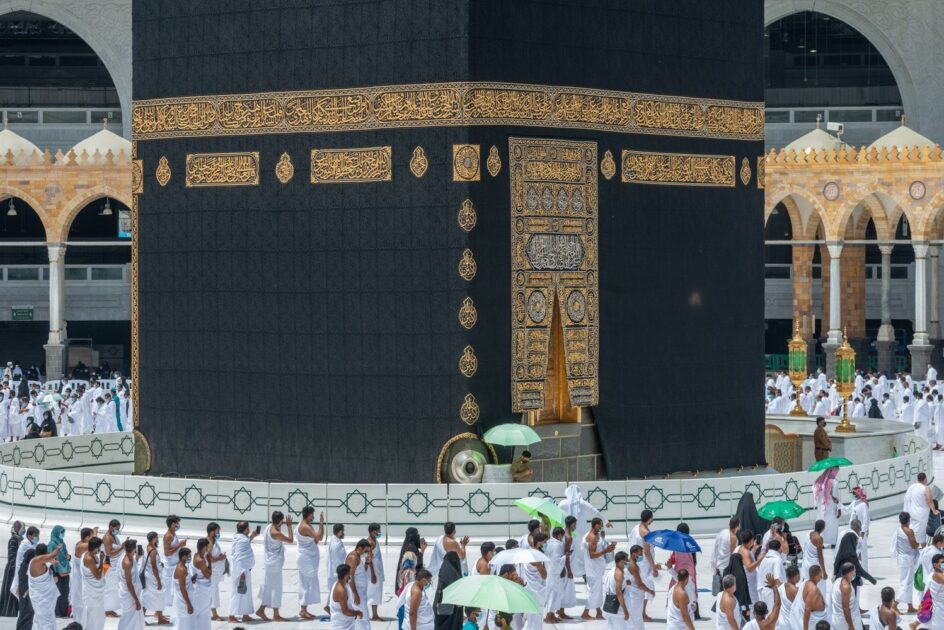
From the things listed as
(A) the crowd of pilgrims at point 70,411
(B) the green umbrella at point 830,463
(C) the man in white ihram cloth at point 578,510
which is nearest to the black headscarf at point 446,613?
(C) the man in white ihram cloth at point 578,510

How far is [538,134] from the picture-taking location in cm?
1756

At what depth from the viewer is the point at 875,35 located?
37.2 metres

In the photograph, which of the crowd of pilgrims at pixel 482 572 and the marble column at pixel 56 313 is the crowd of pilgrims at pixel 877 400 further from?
the marble column at pixel 56 313

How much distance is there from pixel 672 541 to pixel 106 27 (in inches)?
1113

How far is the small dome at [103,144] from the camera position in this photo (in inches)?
1335

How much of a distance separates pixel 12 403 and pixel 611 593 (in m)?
16.6

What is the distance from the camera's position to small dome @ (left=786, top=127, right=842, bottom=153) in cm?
3431

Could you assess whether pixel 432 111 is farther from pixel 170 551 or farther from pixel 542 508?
pixel 170 551

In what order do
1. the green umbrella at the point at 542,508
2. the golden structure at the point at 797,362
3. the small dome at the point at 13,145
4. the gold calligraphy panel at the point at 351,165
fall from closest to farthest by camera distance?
the green umbrella at the point at 542,508 → the gold calligraphy panel at the point at 351,165 → the golden structure at the point at 797,362 → the small dome at the point at 13,145

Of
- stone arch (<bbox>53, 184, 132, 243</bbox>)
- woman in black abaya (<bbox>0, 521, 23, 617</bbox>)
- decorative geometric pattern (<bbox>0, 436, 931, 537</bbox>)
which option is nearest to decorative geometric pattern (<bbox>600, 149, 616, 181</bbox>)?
decorative geometric pattern (<bbox>0, 436, 931, 537</bbox>)

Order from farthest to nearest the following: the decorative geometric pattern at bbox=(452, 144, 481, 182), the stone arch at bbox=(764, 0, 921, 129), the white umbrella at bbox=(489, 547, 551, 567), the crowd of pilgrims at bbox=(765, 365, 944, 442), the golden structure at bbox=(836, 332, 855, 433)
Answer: the stone arch at bbox=(764, 0, 921, 129), the crowd of pilgrims at bbox=(765, 365, 944, 442), the golden structure at bbox=(836, 332, 855, 433), the decorative geometric pattern at bbox=(452, 144, 481, 182), the white umbrella at bbox=(489, 547, 551, 567)

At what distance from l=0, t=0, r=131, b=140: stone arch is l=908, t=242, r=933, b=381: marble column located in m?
17.3

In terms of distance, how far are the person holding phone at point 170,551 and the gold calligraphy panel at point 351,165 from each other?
5.33 metres

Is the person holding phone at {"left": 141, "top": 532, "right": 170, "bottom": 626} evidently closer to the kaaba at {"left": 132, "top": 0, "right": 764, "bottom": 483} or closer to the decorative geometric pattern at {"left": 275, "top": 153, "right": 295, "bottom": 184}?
the kaaba at {"left": 132, "top": 0, "right": 764, "bottom": 483}
